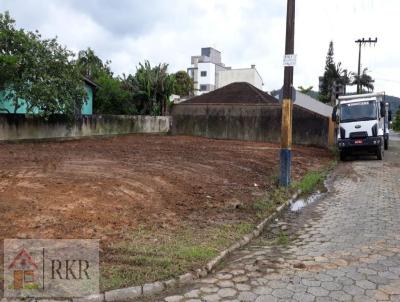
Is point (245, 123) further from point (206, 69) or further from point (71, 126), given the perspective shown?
point (206, 69)

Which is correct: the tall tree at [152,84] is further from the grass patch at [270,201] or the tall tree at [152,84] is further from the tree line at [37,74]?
the grass patch at [270,201]

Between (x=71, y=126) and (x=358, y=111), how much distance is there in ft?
→ 47.5

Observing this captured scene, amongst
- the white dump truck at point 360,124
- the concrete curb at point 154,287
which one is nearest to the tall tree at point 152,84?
the white dump truck at point 360,124

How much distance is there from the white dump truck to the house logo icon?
1492 cm

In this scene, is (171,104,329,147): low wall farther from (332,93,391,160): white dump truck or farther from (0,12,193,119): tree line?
(0,12,193,119): tree line

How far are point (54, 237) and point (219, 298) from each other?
2358 millimetres

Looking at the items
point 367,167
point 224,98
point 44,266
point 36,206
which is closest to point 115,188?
point 36,206

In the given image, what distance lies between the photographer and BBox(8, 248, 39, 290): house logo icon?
13.3ft

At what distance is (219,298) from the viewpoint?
4.05 meters

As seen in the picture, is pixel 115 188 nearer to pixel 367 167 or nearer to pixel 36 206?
pixel 36 206

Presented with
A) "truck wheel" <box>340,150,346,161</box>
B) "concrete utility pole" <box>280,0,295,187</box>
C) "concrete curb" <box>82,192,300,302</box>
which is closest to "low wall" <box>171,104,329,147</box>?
"truck wheel" <box>340,150,346,161</box>

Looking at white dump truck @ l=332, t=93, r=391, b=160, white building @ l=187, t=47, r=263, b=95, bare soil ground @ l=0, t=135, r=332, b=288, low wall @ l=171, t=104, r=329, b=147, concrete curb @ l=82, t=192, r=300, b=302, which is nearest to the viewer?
concrete curb @ l=82, t=192, r=300, b=302

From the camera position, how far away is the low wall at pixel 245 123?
78.6 ft

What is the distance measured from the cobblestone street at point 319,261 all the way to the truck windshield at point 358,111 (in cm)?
902
